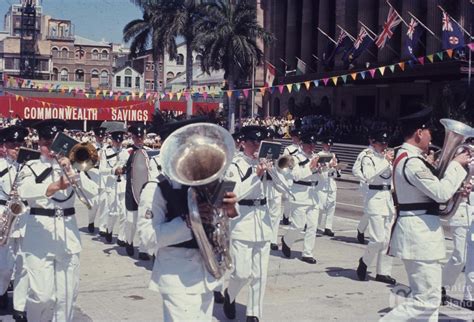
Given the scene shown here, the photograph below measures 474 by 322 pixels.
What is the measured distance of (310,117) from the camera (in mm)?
41594

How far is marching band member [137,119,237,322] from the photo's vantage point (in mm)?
5023

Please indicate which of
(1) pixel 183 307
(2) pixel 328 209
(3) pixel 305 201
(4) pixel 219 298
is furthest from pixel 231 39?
(1) pixel 183 307

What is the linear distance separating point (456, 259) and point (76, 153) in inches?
188

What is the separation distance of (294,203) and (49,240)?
5.83 metres

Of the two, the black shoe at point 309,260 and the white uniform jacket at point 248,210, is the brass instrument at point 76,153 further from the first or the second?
the black shoe at point 309,260

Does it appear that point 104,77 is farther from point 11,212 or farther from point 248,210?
point 11,212

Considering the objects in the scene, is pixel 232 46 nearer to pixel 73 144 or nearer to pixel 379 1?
pixel 379 1

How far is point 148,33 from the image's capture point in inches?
2057

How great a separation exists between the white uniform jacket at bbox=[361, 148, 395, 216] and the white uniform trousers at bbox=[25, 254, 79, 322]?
5122 millimetres

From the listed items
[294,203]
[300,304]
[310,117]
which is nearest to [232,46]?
[310,117]

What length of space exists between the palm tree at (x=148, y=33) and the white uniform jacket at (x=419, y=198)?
141ft

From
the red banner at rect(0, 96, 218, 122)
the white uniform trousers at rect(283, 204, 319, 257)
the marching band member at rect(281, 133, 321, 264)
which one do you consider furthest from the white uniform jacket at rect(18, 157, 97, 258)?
the red banner at rect(0, 96, 218, 122)

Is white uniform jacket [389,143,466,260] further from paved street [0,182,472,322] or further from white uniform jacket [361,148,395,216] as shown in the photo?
white uniform jacket [361,148,395,216]

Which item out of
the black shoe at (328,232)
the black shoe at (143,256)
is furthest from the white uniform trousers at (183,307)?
the black shoe at (328,232)
